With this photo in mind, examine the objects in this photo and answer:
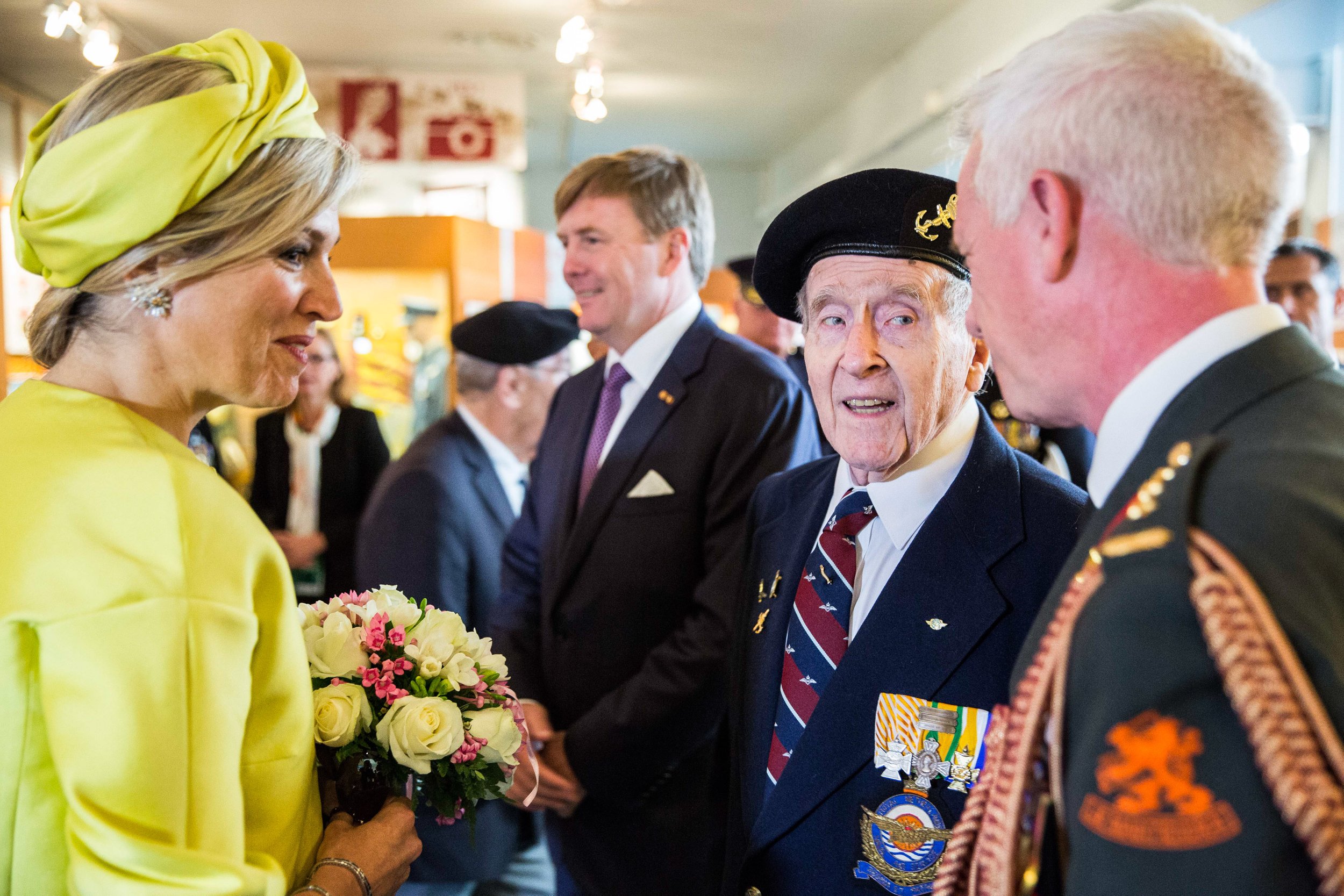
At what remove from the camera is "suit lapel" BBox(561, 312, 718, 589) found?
2.60m

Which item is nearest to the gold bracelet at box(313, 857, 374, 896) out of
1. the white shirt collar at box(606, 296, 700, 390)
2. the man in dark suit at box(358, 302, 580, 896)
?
the white shirt collar at box(606, 296, 700, 390)

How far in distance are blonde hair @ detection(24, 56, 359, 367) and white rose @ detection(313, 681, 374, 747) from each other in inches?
22.6

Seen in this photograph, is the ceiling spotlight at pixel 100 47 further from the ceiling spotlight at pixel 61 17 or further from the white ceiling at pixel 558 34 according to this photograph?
the white ceiling at pixel 558 34

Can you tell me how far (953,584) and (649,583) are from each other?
3.67 feet

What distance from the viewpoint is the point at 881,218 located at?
165 centimetres

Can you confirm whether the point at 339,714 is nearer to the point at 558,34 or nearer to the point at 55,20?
the point at 55,20

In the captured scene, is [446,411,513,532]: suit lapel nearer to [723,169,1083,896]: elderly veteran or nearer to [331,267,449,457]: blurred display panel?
[723,169,1083,896]: elderly veteran

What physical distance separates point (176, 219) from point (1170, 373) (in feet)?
3.72

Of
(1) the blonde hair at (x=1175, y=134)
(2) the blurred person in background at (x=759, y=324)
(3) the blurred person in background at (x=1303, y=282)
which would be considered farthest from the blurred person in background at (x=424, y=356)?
(1) the blonde hair at (x=1175, y=134)

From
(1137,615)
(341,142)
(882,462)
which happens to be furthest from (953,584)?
(341,142)

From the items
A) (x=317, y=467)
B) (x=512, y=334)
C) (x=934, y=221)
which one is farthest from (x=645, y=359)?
(x=317, y=467)

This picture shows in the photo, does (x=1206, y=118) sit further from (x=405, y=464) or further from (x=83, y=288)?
(x=405, y=464)

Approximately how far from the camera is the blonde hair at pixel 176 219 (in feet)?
4.13

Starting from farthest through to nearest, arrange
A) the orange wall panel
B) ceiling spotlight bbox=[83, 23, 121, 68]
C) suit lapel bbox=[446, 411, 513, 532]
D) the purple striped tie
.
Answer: the orange wall panel → ceiling spotlight bbox=[83, 23, 121, 68] → suit lapel bbox=[446, 411, 513, 532] → the purple striped tie
